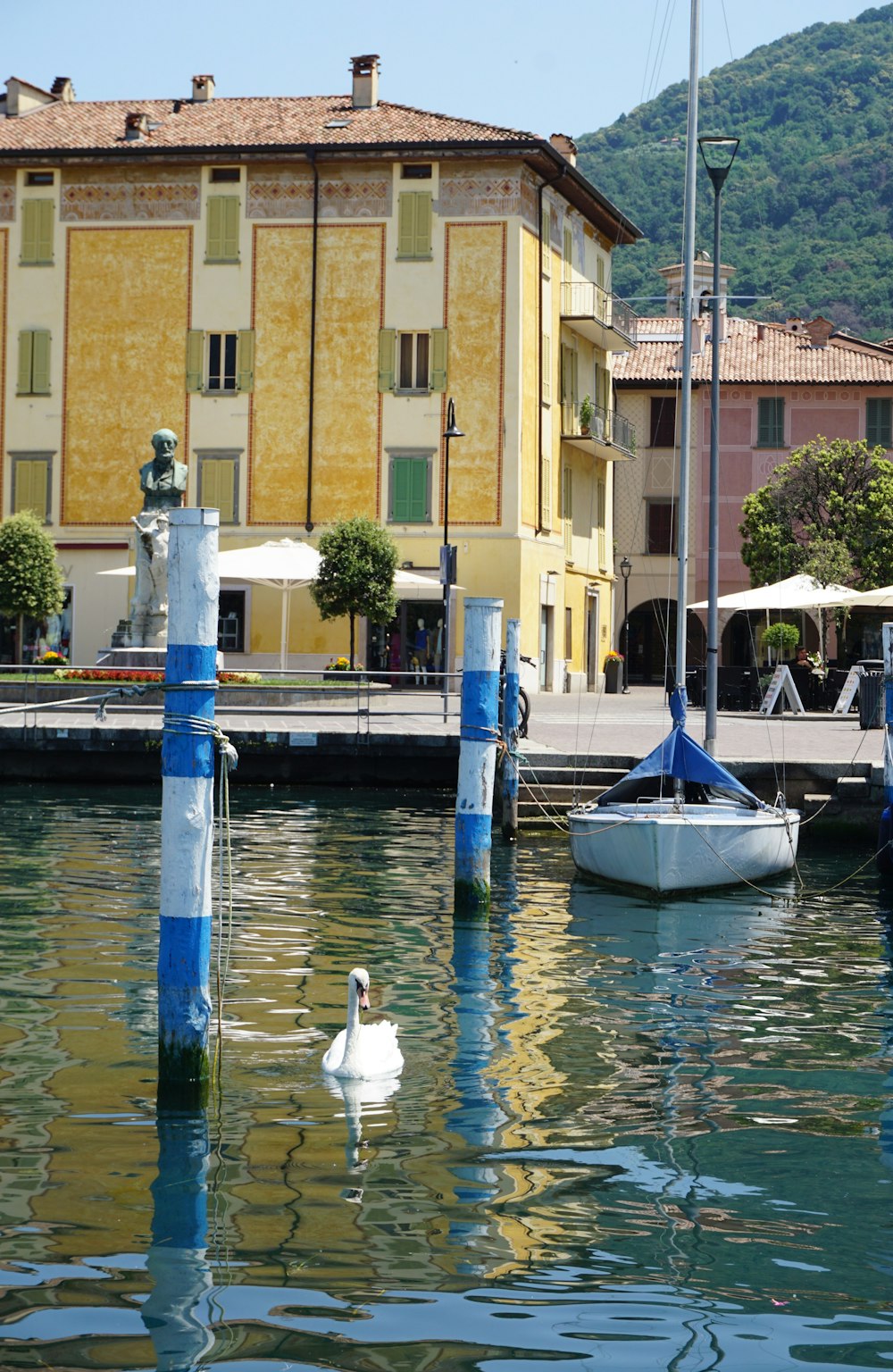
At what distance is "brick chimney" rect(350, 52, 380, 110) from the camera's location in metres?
47.8

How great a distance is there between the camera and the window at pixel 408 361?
44.7 m

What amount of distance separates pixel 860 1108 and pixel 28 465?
39834 millimetres

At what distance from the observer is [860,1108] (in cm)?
869

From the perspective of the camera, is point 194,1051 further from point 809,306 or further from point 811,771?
point 809,306

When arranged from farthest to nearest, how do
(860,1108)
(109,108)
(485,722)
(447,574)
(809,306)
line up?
(809,306), (109,108), (447,574), (485,722), (860,1108)

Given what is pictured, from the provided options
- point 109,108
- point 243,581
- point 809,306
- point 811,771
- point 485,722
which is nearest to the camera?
point 485,722

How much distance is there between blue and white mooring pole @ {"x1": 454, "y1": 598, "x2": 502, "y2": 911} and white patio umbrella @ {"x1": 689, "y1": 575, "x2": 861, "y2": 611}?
20.6 m

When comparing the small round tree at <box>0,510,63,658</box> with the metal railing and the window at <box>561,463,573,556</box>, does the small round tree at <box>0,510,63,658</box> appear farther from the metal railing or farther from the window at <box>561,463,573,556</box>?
the metal railing

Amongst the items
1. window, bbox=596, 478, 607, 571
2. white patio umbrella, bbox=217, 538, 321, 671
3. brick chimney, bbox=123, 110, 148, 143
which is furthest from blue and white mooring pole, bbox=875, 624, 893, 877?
window, bbox=596, 478, 607, 571

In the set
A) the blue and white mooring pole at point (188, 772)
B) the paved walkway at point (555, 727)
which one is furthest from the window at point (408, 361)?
the blue and white mooring pole at point (188, 772)

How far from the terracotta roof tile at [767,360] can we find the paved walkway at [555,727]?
32.2m

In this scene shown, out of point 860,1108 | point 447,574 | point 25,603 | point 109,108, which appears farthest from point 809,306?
point 860,1108

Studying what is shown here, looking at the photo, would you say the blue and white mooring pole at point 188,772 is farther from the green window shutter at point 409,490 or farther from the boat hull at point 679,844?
the green window shutter at point 409,490

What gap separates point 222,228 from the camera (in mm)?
45250
